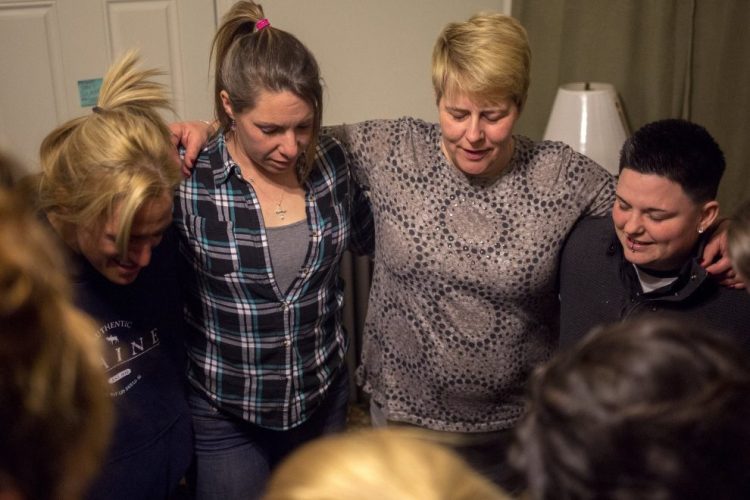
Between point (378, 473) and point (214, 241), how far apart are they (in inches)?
39.6

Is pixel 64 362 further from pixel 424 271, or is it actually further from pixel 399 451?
pixel 424 271

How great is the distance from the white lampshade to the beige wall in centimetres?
60

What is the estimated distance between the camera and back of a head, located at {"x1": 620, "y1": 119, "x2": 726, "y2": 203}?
143 centimetres

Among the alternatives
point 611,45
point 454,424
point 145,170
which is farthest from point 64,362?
point 611,45

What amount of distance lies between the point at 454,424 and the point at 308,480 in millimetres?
1141

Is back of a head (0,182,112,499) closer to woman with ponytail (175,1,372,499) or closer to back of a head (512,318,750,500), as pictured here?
back of a head (512,318,750,500)

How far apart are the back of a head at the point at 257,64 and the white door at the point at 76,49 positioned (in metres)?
1.27

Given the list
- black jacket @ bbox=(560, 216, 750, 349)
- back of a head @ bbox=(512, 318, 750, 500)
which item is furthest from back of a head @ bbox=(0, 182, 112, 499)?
black jacket @ bbox=(560, 216, 750, 349)

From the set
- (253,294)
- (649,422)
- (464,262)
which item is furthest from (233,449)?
(649,422)

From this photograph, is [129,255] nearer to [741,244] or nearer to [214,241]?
[214,241]

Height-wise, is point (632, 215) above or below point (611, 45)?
below

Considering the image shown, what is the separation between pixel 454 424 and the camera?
5.85ft

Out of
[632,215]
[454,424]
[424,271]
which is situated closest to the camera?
[632,215]

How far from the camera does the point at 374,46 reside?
3.05m
